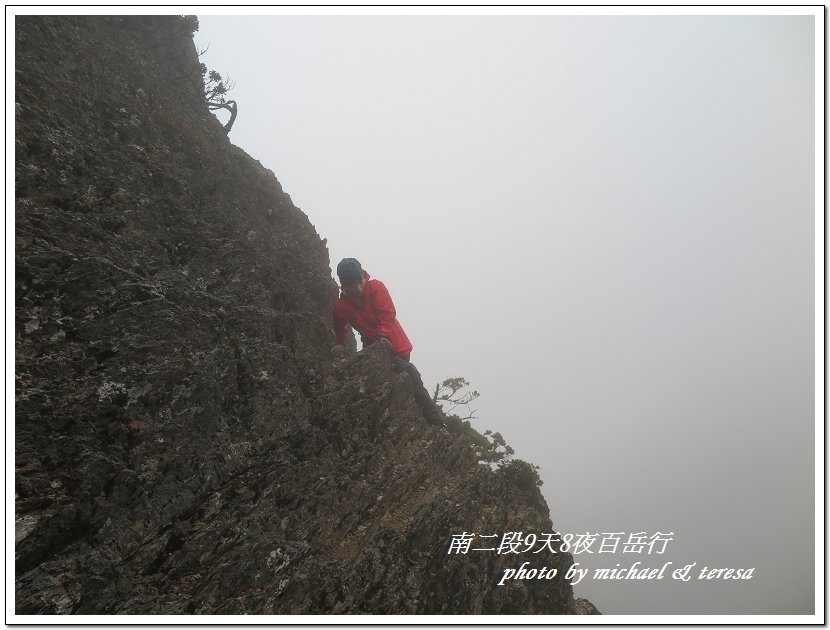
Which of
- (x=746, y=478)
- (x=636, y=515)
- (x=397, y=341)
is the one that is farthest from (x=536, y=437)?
(x=397, y=341)

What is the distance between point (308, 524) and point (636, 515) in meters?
90.0

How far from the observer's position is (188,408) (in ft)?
24.4

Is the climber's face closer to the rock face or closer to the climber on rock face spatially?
the climber on rock face

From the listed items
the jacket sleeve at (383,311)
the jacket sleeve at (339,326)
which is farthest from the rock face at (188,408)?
the jacket sleeve at (383,311)

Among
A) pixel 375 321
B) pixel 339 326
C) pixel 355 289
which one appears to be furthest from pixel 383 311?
pixel 339 326

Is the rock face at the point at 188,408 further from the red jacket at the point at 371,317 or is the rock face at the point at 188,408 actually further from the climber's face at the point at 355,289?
the climber's face at the point at 355,289

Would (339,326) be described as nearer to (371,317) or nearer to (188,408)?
(371,317)

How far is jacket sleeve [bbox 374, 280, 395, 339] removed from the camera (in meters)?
11.0

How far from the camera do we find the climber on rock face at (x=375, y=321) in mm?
10984

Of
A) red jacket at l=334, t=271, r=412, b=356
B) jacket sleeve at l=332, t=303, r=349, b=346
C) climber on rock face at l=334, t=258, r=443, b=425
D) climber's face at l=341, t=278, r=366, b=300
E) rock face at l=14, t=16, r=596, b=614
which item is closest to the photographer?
rock face at l=14, t=16, r=596, b=614

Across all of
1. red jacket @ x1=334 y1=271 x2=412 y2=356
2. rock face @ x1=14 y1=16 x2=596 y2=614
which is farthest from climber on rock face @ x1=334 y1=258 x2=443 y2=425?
rock face @ x1=14 y1=16 x2=596 y2=614

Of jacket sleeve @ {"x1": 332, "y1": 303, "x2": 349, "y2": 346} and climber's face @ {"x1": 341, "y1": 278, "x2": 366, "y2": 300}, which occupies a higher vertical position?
climber's face @ {"x1": 341, "y1": 278, "x2": 366, "y2": 300}

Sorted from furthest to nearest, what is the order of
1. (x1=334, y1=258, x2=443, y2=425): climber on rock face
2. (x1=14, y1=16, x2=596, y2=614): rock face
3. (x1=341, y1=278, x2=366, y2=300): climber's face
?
(x1=334, y1=258, x2=443, y2=425): climber on rock face < (x1=341, y1=278, x2=366, y2=300): climber's face < (x1=14, y1=16, x2=596, y2=614): rock face

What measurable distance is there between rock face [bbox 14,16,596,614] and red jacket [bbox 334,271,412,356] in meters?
0.48
